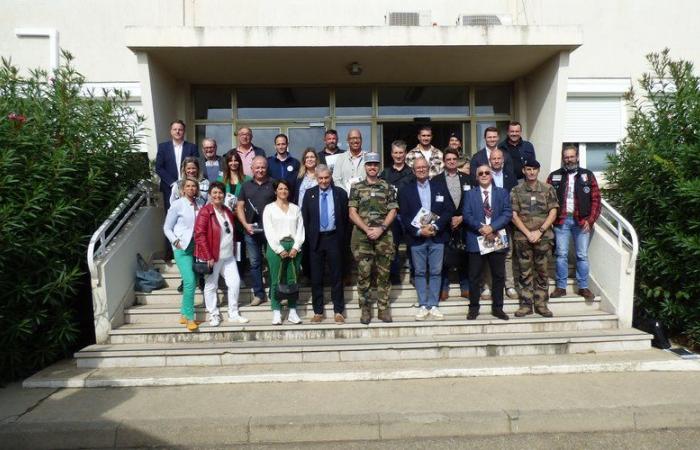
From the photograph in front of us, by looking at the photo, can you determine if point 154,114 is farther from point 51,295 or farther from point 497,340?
point 497,340

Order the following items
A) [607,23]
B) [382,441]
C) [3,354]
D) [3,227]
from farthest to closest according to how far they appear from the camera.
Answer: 1. [607,23]
2. [3,354]
3. [3,227]
4. [382,441]

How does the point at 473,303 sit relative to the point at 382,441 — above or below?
above

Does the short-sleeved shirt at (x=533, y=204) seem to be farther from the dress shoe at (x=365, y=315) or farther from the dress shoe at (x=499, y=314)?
the dress shoe at (x=365, y=315)

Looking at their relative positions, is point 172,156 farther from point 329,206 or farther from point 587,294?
point 587,294

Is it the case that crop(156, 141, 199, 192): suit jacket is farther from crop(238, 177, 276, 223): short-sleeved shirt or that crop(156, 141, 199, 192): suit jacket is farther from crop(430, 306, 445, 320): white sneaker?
crop(430, 306, 445, 320): white sneaker

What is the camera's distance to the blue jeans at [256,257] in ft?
19.4

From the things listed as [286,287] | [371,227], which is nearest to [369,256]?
[371,227]

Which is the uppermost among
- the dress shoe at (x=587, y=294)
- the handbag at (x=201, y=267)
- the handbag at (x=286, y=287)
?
the handbag at (x=201, y=267)

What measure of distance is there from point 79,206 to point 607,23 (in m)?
10.2

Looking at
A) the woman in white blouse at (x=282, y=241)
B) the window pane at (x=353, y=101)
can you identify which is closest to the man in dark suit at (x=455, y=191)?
the woman in white blouse at (x=282, y=241)

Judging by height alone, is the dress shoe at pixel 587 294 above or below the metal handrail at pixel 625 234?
below

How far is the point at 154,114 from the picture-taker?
7508mm

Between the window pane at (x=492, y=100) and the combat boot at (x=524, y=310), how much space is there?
16.6 ft

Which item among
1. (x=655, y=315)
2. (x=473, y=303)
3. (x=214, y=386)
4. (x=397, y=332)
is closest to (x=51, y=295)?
(x=214, y=386)
